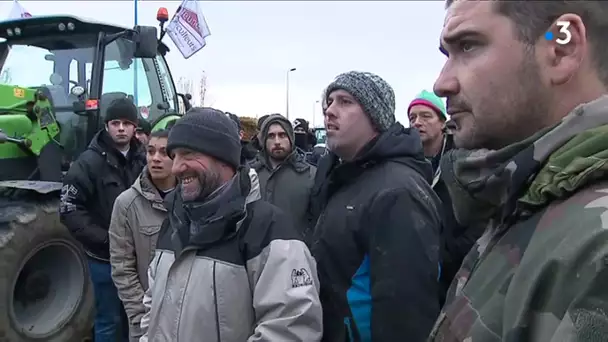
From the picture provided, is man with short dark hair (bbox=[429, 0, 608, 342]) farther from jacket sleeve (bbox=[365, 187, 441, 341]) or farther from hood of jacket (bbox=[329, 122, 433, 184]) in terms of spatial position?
hood of jacket (bbox=[329, 122, 433, 184])

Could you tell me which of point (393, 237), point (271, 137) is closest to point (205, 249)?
point (393, 237)

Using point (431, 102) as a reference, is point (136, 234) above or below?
below

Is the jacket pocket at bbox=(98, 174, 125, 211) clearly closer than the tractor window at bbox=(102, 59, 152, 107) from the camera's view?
Yes

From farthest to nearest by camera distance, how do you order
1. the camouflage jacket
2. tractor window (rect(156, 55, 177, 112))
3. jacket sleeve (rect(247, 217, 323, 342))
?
tractor window (rect(156, 55, 177, 112)), jacket sleeve (rect(247, 217, 323, 342)), the camouflage jacket

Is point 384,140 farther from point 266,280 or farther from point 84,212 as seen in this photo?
point 84,212

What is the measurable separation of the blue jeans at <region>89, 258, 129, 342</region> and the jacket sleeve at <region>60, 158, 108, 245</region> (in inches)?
8.0

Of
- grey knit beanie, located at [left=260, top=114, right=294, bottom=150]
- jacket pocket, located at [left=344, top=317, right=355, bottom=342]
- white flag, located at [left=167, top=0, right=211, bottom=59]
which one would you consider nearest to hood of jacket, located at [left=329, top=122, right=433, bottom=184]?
jacket pocket, located at [left=344, top=317, right=355, bottom=342]

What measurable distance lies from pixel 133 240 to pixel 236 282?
159 centimetres

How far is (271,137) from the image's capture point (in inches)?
197

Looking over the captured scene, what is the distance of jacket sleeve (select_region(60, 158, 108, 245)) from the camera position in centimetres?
402

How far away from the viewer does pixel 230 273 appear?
221 cm

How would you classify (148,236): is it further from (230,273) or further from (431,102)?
(431,102)

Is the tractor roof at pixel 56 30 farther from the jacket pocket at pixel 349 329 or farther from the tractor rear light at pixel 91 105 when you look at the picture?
the jacket pocket at pixel 349 329

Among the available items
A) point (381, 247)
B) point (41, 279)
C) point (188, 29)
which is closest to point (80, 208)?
point (41, 279)
